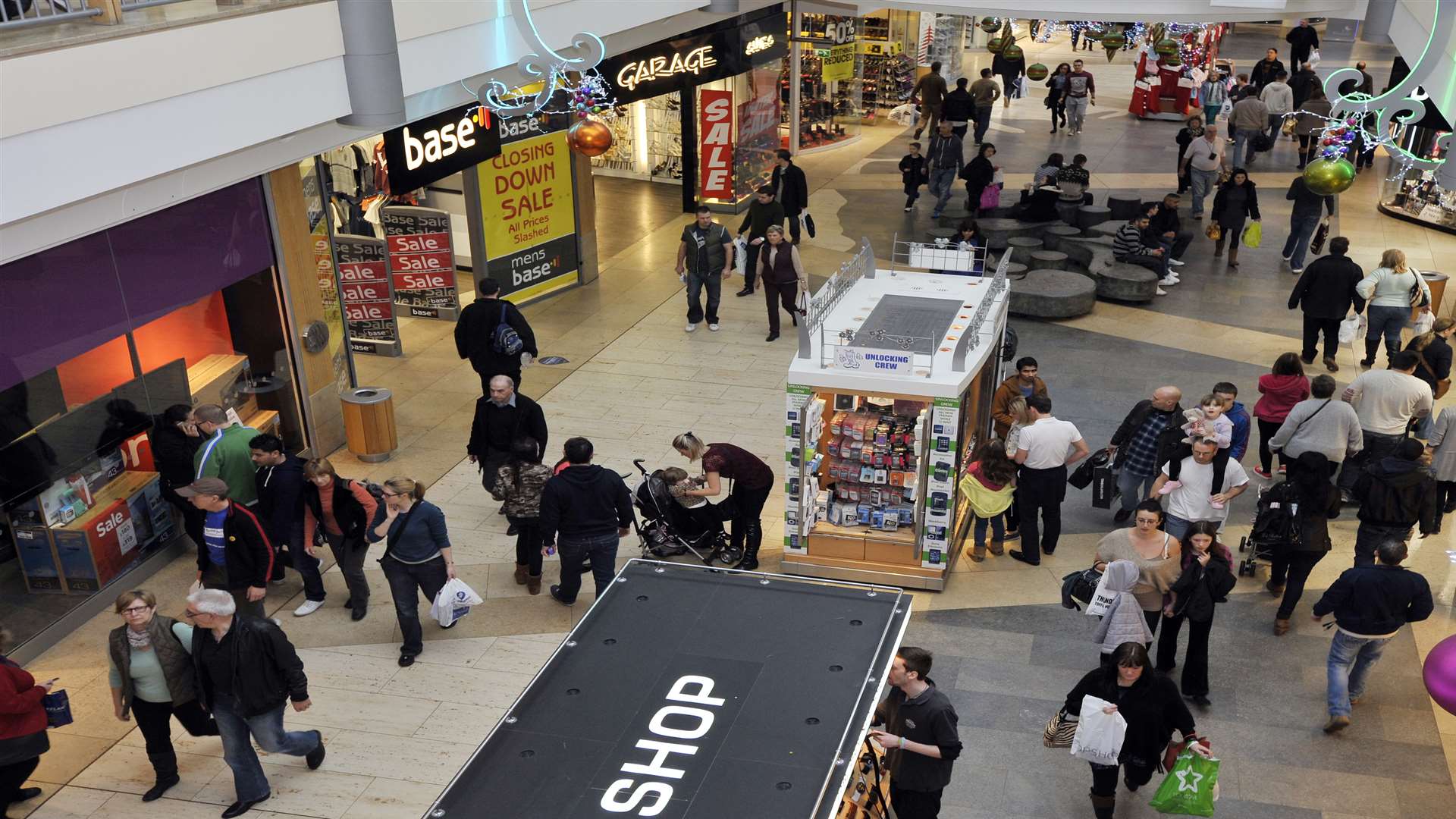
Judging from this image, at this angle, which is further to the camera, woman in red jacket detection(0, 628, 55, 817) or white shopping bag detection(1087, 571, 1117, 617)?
white shopping bag detection(1087, 571, 1117, 617)

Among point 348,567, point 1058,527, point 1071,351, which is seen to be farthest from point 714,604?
point 1071,351

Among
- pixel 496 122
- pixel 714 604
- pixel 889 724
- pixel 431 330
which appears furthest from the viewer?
pixel 431 330

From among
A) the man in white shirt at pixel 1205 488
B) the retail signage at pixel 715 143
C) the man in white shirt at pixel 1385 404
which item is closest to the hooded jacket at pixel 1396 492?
the man in white shirt at pixel 1205 488

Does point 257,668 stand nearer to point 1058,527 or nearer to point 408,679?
point 408,679

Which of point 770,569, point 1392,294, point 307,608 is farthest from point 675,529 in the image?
point 1392,294

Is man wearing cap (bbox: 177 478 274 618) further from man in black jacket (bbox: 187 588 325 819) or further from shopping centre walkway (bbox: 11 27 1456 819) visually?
man in black jacket (bbox: 187 588 325 819)

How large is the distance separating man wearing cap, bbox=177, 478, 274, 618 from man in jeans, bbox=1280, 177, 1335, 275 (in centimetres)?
1273

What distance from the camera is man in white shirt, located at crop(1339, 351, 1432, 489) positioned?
9680mm

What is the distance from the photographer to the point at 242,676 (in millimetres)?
6461

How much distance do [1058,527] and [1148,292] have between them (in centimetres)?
660

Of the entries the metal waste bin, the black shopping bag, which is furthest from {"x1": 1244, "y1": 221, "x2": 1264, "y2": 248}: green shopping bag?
the metal waste bin

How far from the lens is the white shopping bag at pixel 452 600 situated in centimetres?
789

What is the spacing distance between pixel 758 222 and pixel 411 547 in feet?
26.2

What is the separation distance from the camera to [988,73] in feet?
79.1
